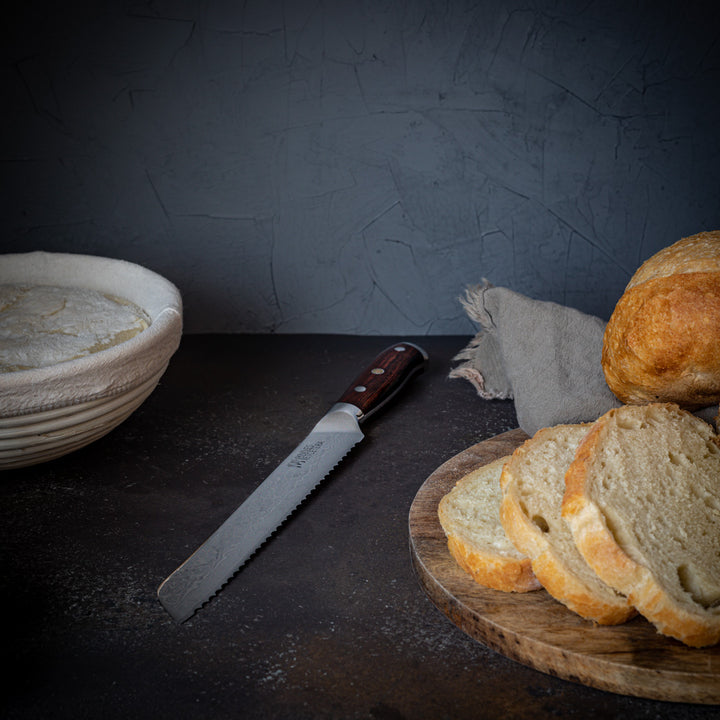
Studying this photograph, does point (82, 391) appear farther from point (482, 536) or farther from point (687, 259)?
point (687, 259)

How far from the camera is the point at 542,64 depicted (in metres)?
2.06

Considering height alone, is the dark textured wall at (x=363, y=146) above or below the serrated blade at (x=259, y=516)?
above

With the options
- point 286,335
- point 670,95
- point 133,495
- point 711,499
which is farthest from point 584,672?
point 670,95

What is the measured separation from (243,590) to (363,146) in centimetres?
137

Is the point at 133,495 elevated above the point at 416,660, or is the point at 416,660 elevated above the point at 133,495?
the point at 416,660

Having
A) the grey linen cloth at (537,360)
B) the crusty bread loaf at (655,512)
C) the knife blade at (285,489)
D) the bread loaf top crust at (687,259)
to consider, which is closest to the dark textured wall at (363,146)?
the grey linen cloth at (537,360)

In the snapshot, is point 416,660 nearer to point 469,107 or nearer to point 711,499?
point 711,499

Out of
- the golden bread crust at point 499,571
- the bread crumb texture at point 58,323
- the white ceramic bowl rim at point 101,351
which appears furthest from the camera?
the bread crumb texture at point 58,323

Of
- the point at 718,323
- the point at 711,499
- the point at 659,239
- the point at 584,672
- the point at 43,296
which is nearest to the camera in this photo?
the point at 584,672

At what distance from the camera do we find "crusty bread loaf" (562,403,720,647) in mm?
1045

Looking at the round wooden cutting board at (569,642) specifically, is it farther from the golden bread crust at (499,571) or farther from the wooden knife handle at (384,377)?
the wooden knife handle at (384,377)

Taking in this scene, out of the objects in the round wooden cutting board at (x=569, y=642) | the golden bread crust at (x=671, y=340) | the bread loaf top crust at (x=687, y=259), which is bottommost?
the round wooden cutting board at (x=569, y=642)

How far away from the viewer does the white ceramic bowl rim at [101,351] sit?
1263 mm

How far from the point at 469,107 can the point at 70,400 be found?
1.39 m
